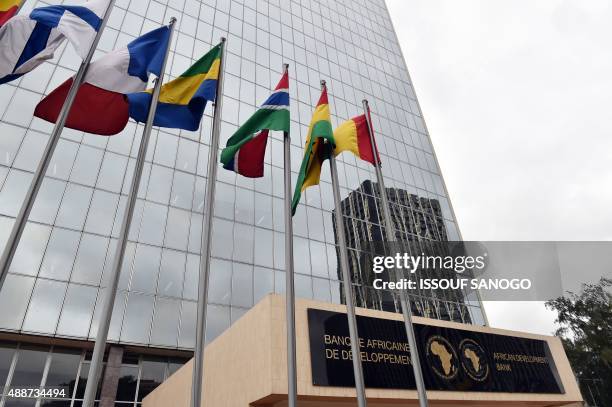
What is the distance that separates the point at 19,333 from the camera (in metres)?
18.8

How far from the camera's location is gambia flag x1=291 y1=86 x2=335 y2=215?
9.54 meters

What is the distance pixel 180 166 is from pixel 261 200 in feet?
18.3

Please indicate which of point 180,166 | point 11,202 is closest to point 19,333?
point 11,202

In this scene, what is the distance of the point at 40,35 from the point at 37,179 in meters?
3.21

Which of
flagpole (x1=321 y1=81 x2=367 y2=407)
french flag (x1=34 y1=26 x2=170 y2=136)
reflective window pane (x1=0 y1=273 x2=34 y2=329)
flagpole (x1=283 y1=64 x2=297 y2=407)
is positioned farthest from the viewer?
reflective window pane (x1=0 y1=273 x2=34 y2=329)

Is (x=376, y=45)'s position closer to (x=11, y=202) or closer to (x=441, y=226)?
(x=441, y=226)

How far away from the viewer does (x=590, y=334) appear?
141 ft

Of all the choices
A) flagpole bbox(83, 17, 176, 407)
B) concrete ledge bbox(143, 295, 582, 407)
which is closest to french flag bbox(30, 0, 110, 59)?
flagpole bbox(83, 17, 176, 407)

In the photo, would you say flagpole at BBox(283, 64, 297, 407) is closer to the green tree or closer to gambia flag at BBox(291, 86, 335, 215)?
→ gambia flag at BBox(291, 86, 335, 215)

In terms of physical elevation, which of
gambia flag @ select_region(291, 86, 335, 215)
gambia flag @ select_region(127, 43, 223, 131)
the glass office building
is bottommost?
gambia flag @ select_region(291, 86, 335, 215)

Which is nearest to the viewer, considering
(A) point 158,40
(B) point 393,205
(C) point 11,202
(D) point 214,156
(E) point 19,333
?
(D) point 214,156

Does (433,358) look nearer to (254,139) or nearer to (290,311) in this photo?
(290,311)

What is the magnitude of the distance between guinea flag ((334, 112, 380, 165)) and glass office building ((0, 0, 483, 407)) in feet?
53.3

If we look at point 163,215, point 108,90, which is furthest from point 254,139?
point 163,215
